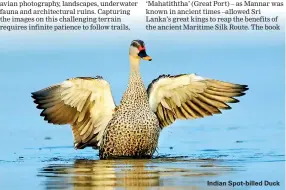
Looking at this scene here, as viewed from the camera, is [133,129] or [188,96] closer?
[133,129]

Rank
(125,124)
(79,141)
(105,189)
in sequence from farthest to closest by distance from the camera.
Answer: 1. (79,141)
2. (125,124)
3. (105,189)

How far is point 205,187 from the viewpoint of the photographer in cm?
646

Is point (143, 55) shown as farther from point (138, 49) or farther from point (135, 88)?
point (135, 88)

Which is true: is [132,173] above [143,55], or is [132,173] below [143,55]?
below

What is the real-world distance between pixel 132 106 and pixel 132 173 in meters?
2.06

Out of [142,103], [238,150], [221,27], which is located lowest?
[238,150]

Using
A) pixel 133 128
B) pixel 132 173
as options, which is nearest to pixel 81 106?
pixel 133 128

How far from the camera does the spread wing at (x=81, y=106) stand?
9.56 m

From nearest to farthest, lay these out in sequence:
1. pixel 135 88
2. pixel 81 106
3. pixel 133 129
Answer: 1. pixel 133 129
2. pixel 135 88
3. pixel 81 106

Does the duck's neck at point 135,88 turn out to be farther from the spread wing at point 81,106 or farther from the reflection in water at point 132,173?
the reflection in water at point 132,173

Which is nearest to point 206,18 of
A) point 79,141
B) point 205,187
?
point 79,141

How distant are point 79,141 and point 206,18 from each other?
251cm

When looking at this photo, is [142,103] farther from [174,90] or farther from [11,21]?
[11,21]

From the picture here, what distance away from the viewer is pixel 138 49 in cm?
973
